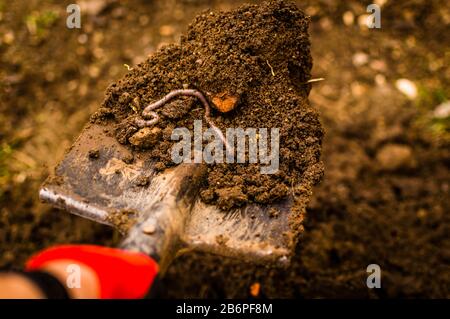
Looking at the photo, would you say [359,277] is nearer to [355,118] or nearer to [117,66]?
[355,118]

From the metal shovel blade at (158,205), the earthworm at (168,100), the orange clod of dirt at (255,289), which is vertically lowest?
the orange clod of dirt at (255,289)

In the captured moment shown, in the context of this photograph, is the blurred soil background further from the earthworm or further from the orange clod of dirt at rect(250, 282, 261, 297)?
the earthworm

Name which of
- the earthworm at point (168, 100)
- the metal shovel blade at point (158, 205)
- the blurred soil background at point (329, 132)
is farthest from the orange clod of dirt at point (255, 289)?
the earthworm at point (168, 100)

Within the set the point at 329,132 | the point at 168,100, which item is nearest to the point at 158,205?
the point at 168,100

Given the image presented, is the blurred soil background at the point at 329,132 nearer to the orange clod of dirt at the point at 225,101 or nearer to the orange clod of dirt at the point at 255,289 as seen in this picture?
the orange clod of dirt at the point at 255,289

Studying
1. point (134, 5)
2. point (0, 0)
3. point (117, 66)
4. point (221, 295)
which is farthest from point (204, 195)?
point (0, 0)

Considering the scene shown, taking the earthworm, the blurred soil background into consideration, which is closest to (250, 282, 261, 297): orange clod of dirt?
the blurred soil background

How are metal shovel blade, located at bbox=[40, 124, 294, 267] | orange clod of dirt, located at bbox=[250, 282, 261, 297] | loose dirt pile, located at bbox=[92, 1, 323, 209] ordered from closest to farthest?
metal shovel blade, located at bbox=[40, 124, 294, 267]
loose dirt pile, located at bbox=[92, 1, 323, 209]
orange clod of dirt, located at bbox=[250, 282, 261, 297]

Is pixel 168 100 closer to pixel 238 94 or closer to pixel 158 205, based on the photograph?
pixel 238 94
